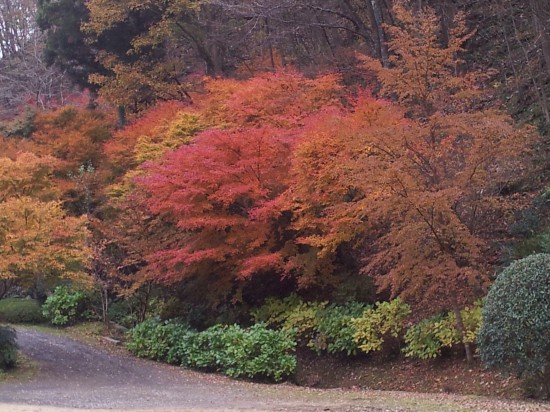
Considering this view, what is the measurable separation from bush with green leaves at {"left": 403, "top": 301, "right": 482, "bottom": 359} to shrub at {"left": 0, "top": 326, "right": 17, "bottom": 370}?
28.6 ft

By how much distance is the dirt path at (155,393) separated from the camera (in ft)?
30.3

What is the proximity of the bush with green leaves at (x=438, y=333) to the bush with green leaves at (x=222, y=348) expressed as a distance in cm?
281

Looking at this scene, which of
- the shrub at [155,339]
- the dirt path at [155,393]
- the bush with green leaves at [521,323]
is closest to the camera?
the bush with green leaves at [521,323]

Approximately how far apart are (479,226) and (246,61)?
18979mm

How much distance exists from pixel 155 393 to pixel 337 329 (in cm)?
482

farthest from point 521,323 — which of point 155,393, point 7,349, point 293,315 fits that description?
point 7,349

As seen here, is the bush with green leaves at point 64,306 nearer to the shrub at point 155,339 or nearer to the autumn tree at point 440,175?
the shrub at point 155,339

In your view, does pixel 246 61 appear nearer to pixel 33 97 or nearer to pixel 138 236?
pixel 138 236

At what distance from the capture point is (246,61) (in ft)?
95.8

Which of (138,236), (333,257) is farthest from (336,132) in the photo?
(138,236)

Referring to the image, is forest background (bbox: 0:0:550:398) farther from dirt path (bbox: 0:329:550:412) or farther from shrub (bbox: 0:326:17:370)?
dirt path (bbox: 0:329:550:412)

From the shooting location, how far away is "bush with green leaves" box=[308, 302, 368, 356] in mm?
14266

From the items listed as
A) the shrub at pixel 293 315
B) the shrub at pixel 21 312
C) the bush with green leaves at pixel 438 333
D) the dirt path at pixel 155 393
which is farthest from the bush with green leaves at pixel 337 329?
the shrub at pixel 21 312

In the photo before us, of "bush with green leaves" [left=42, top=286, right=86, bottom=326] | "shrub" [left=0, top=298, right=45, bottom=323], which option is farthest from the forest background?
"shrub" [left=0, top=298, right=45, bottom=323]
